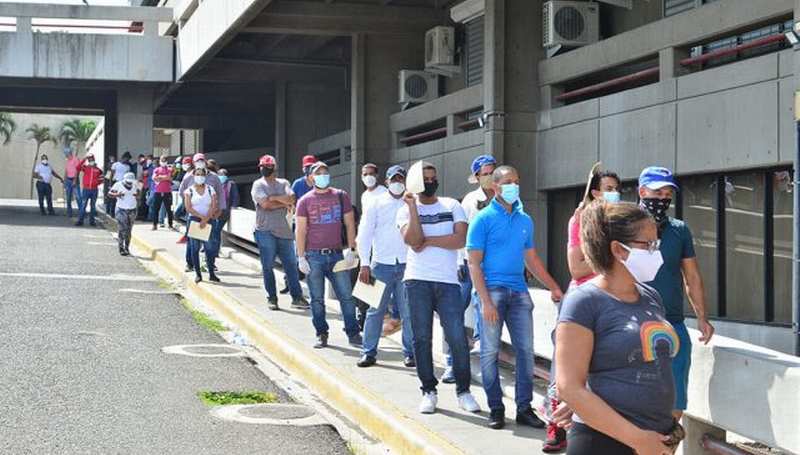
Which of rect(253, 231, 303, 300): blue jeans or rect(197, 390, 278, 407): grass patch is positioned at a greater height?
rect(253, 231, 303, 300): blue jeans

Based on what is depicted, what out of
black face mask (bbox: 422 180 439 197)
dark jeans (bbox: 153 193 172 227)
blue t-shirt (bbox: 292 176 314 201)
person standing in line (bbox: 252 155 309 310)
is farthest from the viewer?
dark jeans (bbox: 153 193 172 227)

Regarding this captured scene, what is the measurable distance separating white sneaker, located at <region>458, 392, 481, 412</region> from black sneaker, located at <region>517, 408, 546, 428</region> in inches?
18.2

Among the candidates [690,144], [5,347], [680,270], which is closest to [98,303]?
[5,347]

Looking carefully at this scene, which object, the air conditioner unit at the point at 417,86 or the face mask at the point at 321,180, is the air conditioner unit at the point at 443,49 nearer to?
the air conditioner unit at the point at 417,86

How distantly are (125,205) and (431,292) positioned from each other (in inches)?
533

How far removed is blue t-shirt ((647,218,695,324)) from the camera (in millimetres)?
6297

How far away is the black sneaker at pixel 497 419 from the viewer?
25.4 ft

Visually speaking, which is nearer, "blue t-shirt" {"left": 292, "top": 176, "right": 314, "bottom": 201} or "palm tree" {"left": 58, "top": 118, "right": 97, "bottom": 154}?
"blue t-shirt" {"left": 292, "top": 176, "right": 314, "bottom": 201}

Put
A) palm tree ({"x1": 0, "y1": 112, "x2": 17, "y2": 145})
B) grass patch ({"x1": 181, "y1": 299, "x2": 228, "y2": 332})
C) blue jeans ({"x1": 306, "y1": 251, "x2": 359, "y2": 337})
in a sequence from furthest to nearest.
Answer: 1. palm tree ({"x1": 0, "y1": 112, "x2": 17, "y2": 145})
2. grass patch ({"x1": 181, "y1": 299, "x2": 228, "y2": 332})
3. blue jeans ({"x1": 306, "y1": 251, "x2": 359, "y2": 337})

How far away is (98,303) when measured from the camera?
14.6 m

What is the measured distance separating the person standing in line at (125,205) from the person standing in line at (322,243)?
32.9 feet

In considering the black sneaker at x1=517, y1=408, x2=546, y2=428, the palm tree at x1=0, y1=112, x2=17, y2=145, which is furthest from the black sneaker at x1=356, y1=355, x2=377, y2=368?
the palm tree at x1=0, y1=112, x2=17, y2=145

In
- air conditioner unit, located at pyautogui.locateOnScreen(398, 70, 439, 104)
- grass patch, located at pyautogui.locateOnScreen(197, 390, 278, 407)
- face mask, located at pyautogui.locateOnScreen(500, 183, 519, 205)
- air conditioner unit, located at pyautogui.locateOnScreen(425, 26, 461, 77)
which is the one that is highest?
air conditioner unit, located at pyautogui.locateOnScreen(425, 26, 461, 77)

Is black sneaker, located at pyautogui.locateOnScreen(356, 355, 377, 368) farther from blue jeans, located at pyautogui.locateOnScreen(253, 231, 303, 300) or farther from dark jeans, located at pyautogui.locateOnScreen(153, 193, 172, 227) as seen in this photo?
dark jeans, located at pyautogui.locateOnScreen(153, 193, 172, 227)
